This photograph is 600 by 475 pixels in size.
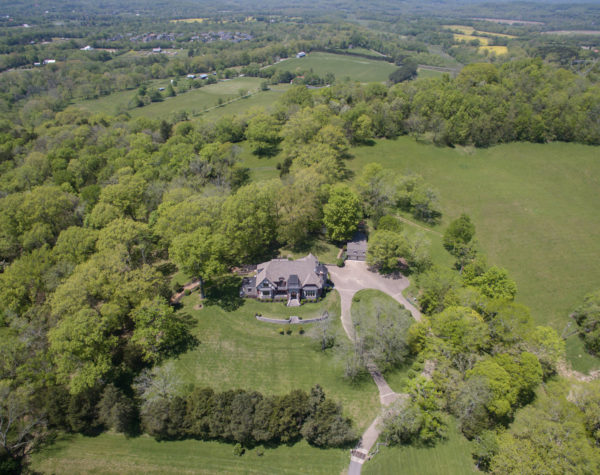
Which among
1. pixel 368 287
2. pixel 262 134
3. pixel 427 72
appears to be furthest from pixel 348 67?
pixel 368 287

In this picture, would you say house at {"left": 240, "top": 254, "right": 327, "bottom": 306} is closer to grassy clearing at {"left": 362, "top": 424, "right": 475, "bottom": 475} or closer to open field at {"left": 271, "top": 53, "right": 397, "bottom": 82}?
grassy clearing at {"left": 362, "top": 424, "right": 475, "bottom": 475}

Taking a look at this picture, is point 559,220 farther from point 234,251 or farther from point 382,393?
point 234,251

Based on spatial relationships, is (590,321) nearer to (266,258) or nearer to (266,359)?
(266,359)

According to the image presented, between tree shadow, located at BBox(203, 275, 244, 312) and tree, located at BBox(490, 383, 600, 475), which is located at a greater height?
tree, located at BBox(490, 383, 600, 475)

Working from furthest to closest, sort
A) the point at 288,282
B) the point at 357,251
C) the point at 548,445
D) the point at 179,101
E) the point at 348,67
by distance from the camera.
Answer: the point at 348,67 < the point at 179,101 < the point at 357,251 < the point at 288,282 < the point at 548,445

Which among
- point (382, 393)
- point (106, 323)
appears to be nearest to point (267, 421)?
point (382, 393)

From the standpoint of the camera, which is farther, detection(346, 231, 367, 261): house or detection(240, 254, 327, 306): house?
detection(346, 231, 367, 261): house

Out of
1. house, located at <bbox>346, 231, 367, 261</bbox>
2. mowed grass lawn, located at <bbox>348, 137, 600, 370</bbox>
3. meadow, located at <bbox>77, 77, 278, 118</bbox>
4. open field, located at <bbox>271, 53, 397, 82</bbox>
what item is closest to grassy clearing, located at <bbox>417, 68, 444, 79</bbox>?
open field, located at <bbox>271, 53, 397, 82</bbox>
